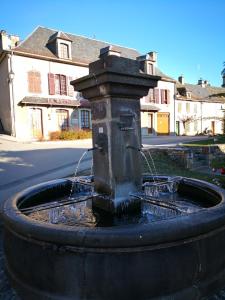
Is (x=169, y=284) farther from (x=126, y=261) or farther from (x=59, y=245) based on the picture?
(x=59, y=245)

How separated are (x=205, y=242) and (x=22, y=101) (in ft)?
67.0

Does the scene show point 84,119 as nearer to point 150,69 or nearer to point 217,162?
point 150,69

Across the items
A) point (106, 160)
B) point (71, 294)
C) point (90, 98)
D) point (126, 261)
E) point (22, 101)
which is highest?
point (22, 101)

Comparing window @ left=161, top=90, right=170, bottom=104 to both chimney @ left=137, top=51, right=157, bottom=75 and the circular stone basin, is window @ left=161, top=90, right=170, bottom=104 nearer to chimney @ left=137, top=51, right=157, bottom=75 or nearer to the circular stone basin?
chimney @ left=137, top=51, right=157, bottom=75

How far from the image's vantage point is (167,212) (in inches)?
134

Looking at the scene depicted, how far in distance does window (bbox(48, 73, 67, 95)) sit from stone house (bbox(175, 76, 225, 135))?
15142mm

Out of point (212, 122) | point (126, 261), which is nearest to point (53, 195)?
point (126, 261)

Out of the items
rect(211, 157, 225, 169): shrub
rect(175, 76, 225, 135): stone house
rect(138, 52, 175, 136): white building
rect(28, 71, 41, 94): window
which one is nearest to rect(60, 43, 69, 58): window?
rect(28, 71, 41, 94): window

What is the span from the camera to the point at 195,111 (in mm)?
37281

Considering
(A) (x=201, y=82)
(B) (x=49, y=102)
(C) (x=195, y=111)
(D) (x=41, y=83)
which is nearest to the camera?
(B) (x=49, y=102)

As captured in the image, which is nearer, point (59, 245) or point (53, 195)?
point (59, 245)

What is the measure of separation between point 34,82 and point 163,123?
15.5 meters

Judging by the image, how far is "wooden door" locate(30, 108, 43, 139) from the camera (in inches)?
866

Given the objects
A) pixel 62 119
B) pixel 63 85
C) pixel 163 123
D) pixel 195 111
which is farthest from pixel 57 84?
pixel 195 111
